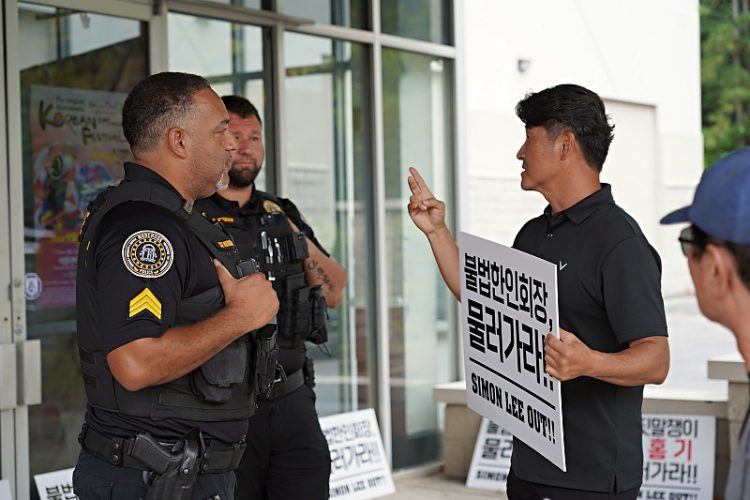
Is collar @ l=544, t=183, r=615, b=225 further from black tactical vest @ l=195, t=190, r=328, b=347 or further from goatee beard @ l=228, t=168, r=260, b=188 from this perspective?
goatee beard @ l=228, t=168, r=260, b=188

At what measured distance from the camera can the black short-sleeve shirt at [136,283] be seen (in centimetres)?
260

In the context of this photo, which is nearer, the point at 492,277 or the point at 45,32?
the point at 492,277

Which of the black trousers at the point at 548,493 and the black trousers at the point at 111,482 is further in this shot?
the black trousers at the point at 548,493

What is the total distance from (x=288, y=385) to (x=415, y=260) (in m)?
3.48

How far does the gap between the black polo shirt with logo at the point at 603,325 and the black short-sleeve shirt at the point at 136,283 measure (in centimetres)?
96

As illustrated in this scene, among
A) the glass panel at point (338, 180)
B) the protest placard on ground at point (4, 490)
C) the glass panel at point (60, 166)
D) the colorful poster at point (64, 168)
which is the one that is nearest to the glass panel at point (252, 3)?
the glass panel at point (338, 180)

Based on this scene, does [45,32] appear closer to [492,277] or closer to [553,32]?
[492,277]

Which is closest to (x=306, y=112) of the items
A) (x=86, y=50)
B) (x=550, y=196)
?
(x=86, y=50)

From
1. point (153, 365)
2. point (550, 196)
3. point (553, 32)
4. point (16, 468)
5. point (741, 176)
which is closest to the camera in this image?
point (741, 176)

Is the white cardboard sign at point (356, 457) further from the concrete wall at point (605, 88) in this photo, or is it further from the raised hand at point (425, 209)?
the concrete wall at point (605, 88)

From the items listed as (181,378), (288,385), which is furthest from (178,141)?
(288,385)

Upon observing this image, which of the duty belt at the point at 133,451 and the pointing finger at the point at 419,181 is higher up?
the pointing finger at the point at 419,181

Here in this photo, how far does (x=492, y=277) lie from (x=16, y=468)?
2.97 meters

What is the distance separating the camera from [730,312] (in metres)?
1.75
